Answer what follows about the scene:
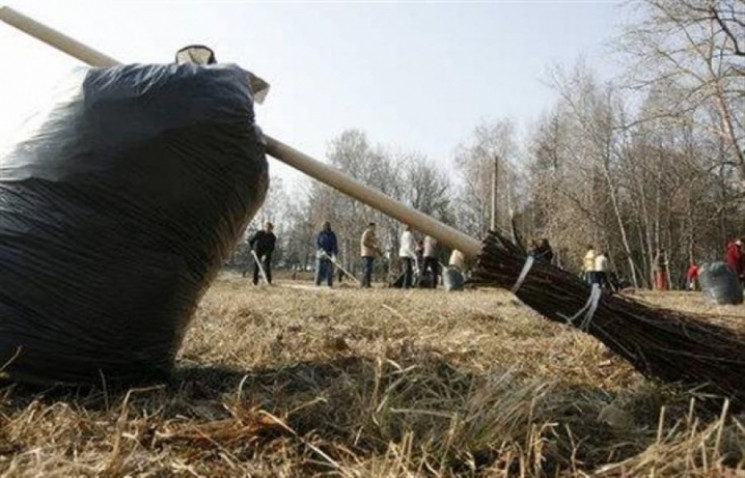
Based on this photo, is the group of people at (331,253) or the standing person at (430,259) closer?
the group of people at (331,253)

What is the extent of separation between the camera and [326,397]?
212 cm

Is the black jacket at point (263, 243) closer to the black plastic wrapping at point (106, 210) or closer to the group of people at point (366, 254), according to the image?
the group of people at point (366, 254)

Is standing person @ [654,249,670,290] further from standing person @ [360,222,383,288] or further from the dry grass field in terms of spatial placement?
the dry grass field

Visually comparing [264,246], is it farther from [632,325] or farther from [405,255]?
[632,325]

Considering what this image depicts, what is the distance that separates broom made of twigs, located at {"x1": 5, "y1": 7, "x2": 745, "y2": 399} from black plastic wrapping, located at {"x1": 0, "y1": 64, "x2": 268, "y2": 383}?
101cm

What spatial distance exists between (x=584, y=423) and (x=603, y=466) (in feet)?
1.06

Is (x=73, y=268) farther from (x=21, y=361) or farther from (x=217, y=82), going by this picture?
(x=217, y=82)

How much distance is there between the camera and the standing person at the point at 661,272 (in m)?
33.8

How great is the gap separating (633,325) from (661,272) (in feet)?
120

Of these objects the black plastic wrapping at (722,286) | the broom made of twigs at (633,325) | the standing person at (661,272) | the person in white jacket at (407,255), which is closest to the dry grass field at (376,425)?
the broom made of twigs at (633,325)

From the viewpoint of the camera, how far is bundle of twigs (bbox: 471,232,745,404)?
8.00 feet

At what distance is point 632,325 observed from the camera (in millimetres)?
2555

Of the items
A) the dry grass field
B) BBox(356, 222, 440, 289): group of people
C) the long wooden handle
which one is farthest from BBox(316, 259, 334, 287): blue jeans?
the dry grass field

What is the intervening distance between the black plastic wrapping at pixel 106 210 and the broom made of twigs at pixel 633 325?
1.01 meters
